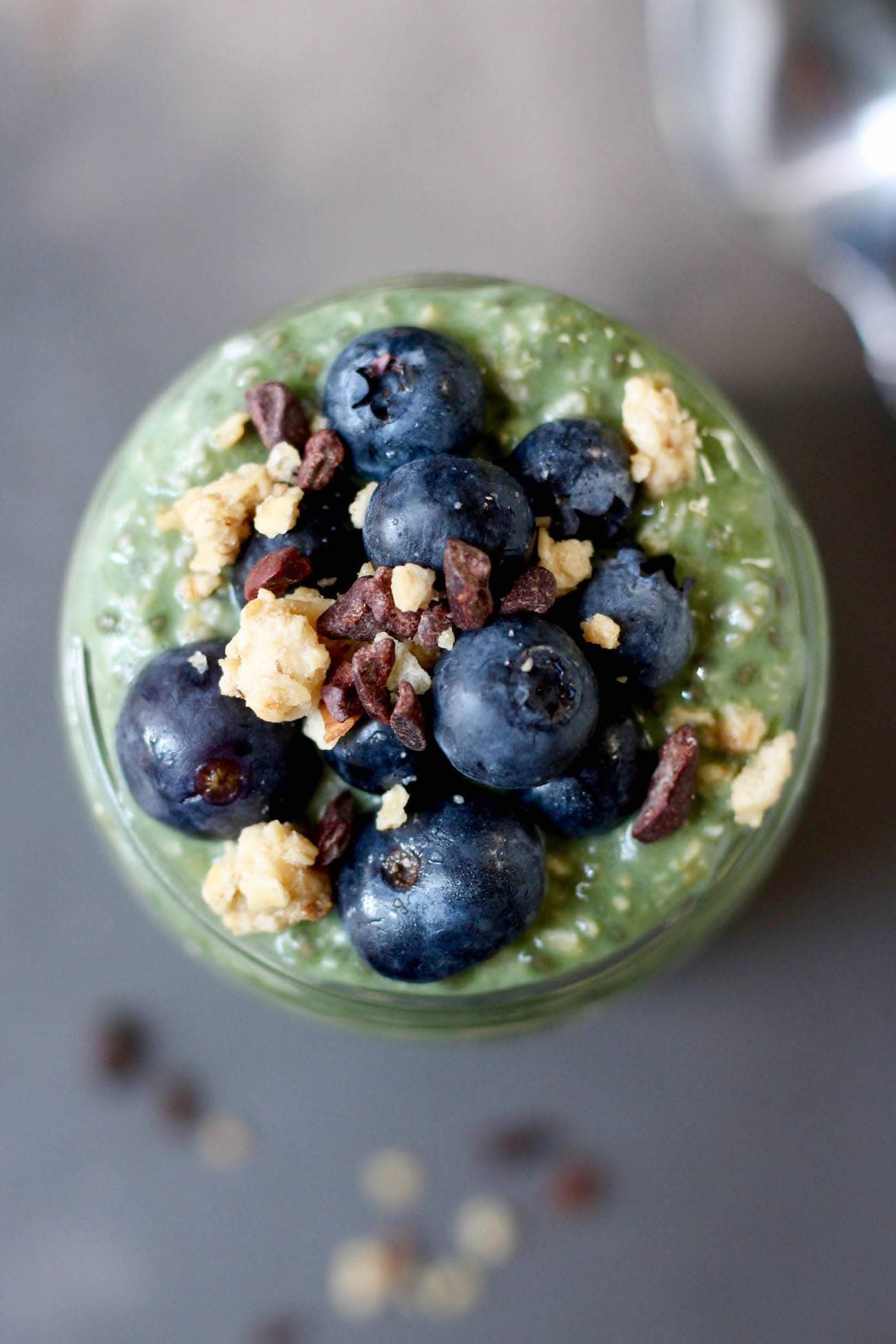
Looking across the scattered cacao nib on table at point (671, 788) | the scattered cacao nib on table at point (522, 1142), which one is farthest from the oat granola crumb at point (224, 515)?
the scattered cacao nib on table at point (522, 1142)

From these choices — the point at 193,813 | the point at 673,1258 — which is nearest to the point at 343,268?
the point at 193,813

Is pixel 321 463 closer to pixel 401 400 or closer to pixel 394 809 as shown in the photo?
pixel 401 400

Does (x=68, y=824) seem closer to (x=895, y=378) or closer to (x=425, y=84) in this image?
(x=425, y=84)

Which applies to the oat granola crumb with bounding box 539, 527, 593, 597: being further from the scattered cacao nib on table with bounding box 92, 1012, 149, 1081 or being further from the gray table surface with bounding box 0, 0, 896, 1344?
the scattered cacao nib on table with bounding box 92, 1012, 149, 1081

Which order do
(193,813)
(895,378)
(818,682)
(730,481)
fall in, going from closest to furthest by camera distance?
(193,813) → (730,481) → (818,682) → (895,378)

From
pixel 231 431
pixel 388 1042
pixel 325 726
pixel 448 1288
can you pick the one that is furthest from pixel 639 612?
pixel 448 1288

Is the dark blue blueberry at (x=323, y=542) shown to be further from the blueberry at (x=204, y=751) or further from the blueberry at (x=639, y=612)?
the blueberry at (x=639, y=612)

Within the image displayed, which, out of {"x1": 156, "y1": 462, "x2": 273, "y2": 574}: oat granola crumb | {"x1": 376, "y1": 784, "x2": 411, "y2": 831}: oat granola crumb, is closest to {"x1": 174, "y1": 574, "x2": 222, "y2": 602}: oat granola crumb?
{"x1": 156, "y1": 462, "x2": 273, "y2": 574}: oat granola crumb
